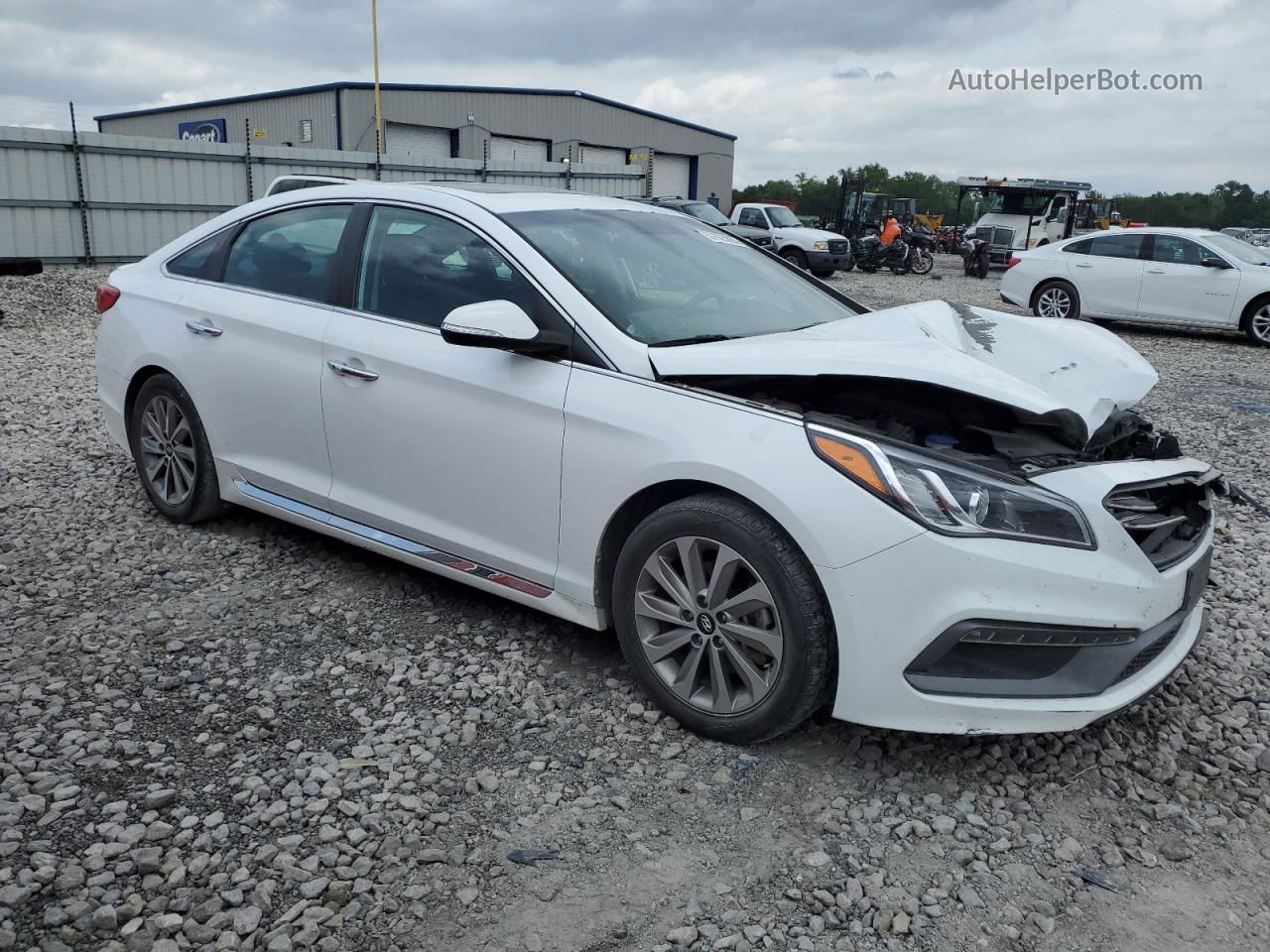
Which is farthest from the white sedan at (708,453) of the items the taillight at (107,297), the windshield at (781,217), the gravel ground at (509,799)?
the windshield at (781,217)

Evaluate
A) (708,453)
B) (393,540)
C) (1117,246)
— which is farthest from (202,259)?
(1117,246)

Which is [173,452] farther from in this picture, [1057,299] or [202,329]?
[1057,299]

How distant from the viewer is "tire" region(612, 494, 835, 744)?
9.19 feet

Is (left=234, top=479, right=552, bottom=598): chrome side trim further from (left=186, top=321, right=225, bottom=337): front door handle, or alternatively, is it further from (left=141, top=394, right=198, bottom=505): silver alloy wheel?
(left=186, top=321, right=225, bottom=337): front door handle

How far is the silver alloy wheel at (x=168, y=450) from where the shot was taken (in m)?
4.69

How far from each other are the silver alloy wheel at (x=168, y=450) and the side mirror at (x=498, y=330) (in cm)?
197

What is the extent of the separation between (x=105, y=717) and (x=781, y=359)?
2.37 m

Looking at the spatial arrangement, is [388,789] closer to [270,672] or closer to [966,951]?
[270,672]

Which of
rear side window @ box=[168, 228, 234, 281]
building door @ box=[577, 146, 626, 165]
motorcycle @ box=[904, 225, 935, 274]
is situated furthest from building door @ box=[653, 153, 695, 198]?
rear side window @ box=[168, 228, 234, 281]

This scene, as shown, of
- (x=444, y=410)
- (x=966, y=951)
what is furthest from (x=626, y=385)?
(x=966, y=951)

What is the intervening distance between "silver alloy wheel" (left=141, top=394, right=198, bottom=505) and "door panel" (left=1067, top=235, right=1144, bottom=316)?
13.4m

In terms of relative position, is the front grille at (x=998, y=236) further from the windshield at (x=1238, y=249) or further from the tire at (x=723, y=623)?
the tire at (x=723, y=623)

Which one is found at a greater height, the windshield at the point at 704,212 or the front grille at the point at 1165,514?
the windshield at the point at 704,212

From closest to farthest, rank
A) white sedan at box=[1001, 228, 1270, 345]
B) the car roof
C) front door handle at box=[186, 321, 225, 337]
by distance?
the car roof < front door handle at box=[186, 321, 225, 337] < white sedan at box=[1001, 228, 1270, 345]
